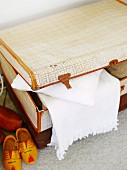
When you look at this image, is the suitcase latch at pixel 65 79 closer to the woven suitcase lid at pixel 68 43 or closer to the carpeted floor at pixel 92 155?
the woven suitcase lid at pixel 68 43

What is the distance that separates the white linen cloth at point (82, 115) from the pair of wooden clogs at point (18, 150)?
0.34ft

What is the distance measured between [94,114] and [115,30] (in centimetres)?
42

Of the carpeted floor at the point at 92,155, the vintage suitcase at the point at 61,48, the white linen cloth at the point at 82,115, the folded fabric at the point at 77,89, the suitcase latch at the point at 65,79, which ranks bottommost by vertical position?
the carpeted floor at the point at 92,155

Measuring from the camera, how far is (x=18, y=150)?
4.10ft

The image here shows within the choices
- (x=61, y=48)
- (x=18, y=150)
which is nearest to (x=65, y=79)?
(x=61, y=48)

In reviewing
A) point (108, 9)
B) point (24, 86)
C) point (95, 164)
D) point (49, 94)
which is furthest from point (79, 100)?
point (108, 9)

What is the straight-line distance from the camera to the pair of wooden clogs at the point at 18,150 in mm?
1205

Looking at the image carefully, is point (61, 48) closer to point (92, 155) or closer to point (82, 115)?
point (82, 115)

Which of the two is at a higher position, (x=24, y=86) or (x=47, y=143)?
(x=24, y=86)

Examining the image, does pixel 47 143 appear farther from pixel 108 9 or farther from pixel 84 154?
pixel 108 9

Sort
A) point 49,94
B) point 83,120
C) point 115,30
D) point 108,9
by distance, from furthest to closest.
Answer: point 108,9, point 115,30, point 83,120, point 49,94

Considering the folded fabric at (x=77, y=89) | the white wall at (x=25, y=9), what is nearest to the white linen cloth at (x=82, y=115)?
the folded fabric at (x=77, y=89)

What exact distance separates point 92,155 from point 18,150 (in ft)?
1.11

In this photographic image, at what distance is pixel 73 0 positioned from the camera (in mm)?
1568
